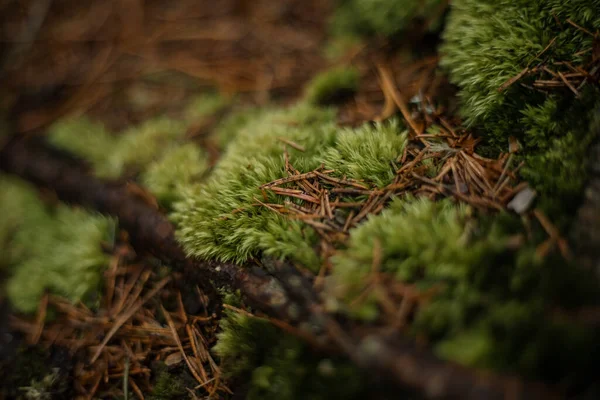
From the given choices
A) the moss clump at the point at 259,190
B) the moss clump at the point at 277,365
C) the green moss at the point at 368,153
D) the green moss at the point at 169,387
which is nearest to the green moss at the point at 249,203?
the moss clump at the point at 259,190

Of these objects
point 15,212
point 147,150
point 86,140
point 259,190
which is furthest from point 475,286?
point 15,212

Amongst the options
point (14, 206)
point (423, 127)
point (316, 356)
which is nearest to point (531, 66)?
point (423, 127)

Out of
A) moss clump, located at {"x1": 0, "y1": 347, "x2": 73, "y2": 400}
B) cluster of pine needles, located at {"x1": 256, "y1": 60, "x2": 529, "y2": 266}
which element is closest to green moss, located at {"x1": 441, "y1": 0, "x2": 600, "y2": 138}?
cluster of pine needles, located at {"x1": 256, "y1": 60, "x2": 529, "y2": 266}

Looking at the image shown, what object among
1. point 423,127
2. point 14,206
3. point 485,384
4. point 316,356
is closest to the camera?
point 485,384

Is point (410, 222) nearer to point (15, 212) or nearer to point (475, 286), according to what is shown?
point (475, 286)

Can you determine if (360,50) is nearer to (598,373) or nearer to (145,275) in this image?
(145,275)
